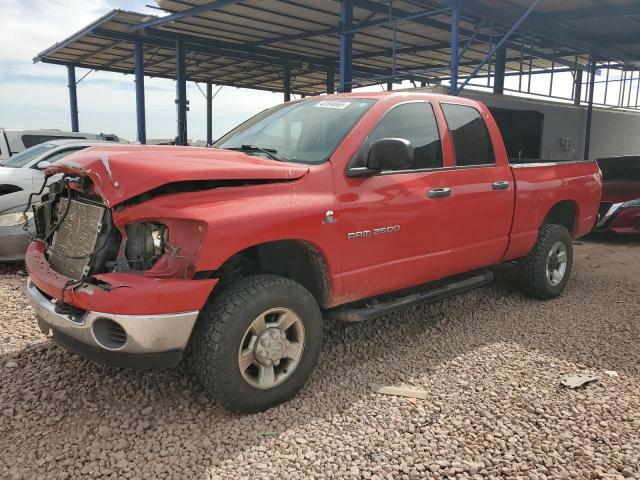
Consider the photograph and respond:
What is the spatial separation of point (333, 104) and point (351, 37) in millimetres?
7883

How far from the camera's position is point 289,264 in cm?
350

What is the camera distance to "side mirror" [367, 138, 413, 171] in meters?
3.38

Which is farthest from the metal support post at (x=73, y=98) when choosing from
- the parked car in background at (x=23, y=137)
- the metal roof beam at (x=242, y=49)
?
the parked car in background at (x=23, y=137)

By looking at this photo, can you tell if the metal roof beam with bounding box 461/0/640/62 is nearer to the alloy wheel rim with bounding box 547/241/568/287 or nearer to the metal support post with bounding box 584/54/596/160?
the metal support post with bounding box 584/54/596/160

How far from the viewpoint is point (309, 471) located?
8.68ft

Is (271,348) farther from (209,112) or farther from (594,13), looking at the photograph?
(209,112)

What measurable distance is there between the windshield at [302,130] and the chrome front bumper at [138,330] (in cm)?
137

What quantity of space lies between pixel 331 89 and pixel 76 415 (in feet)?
57.6

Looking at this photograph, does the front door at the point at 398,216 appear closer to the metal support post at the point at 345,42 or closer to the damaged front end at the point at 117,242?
the damaged front end at the point at 117,242

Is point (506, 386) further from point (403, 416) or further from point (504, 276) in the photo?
point (504, 276)

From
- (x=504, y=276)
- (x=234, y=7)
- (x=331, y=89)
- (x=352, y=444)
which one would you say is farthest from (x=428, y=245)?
(x=331, y=89)

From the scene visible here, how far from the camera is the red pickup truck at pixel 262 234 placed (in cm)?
279

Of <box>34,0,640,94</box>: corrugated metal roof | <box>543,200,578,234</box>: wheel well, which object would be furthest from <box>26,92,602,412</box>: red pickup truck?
<box>34,0,640,94</box>: corrugated metal roof

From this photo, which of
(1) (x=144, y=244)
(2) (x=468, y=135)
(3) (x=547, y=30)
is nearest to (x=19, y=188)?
(1) (x=144, y=244)
